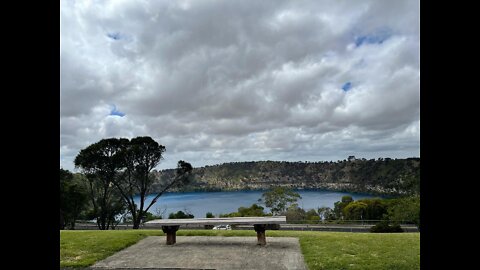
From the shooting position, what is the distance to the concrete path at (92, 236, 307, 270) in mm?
5961

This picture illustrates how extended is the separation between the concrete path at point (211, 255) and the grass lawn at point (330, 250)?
1.01 feet

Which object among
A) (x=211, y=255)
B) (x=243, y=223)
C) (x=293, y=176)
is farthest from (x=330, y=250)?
(x=293, y=176)

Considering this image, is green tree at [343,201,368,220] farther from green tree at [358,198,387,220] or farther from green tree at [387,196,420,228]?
green tree at [387,196,420,228]

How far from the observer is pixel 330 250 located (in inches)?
278

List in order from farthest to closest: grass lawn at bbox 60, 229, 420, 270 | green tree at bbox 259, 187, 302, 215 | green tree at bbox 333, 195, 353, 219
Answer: green tree at bbox 333, 195, 353, 219
green tree at bbox 259, 187, 302, 215
grass lawn at bbox 60, 229, 420, 270

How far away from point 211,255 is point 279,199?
31.0 m

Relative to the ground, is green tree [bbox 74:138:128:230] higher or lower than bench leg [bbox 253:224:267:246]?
higher

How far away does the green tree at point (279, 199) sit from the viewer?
36531 millimetres

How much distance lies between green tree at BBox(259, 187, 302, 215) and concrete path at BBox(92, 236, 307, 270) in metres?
28.5

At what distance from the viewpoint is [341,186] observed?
114 m

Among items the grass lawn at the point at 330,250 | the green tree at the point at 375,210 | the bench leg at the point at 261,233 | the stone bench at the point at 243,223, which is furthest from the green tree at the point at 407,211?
the bench leg at the point at 261,233

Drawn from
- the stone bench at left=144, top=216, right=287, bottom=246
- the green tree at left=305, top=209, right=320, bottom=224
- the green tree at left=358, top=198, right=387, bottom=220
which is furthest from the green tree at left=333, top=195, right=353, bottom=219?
the stone bench at left=144, top=216, right=287, bottom=246
